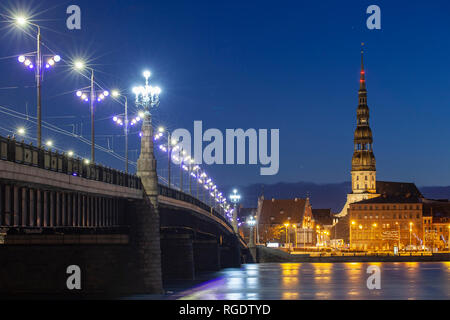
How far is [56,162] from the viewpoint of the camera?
47594 millimetres

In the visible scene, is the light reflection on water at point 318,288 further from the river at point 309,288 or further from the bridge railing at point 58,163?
the bridge railing at point 58,163

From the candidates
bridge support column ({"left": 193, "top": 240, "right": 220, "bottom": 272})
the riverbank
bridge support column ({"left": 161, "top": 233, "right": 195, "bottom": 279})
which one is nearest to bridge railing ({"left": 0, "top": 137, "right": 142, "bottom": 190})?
bridge support column ({"left": 161, "top": 233, "right": 195, "bottom": 279})

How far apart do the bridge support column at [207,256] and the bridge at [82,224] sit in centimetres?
3706

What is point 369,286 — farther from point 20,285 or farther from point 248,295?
point 20,285

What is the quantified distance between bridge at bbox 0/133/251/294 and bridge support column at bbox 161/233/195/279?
6618 millimetres

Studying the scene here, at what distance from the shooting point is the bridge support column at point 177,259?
94.4m

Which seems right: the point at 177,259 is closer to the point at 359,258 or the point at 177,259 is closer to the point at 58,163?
the point at 58,163

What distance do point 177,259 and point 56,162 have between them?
163 ft

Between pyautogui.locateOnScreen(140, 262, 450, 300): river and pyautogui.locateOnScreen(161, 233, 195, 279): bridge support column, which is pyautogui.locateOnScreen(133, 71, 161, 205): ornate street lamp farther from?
pyautogui.locateOnScreen(161, 233, 195, 279): bridge support column

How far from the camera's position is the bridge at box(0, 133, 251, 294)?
145ft

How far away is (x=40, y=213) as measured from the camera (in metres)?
44.9

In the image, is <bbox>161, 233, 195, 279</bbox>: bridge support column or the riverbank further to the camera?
the riverbank
